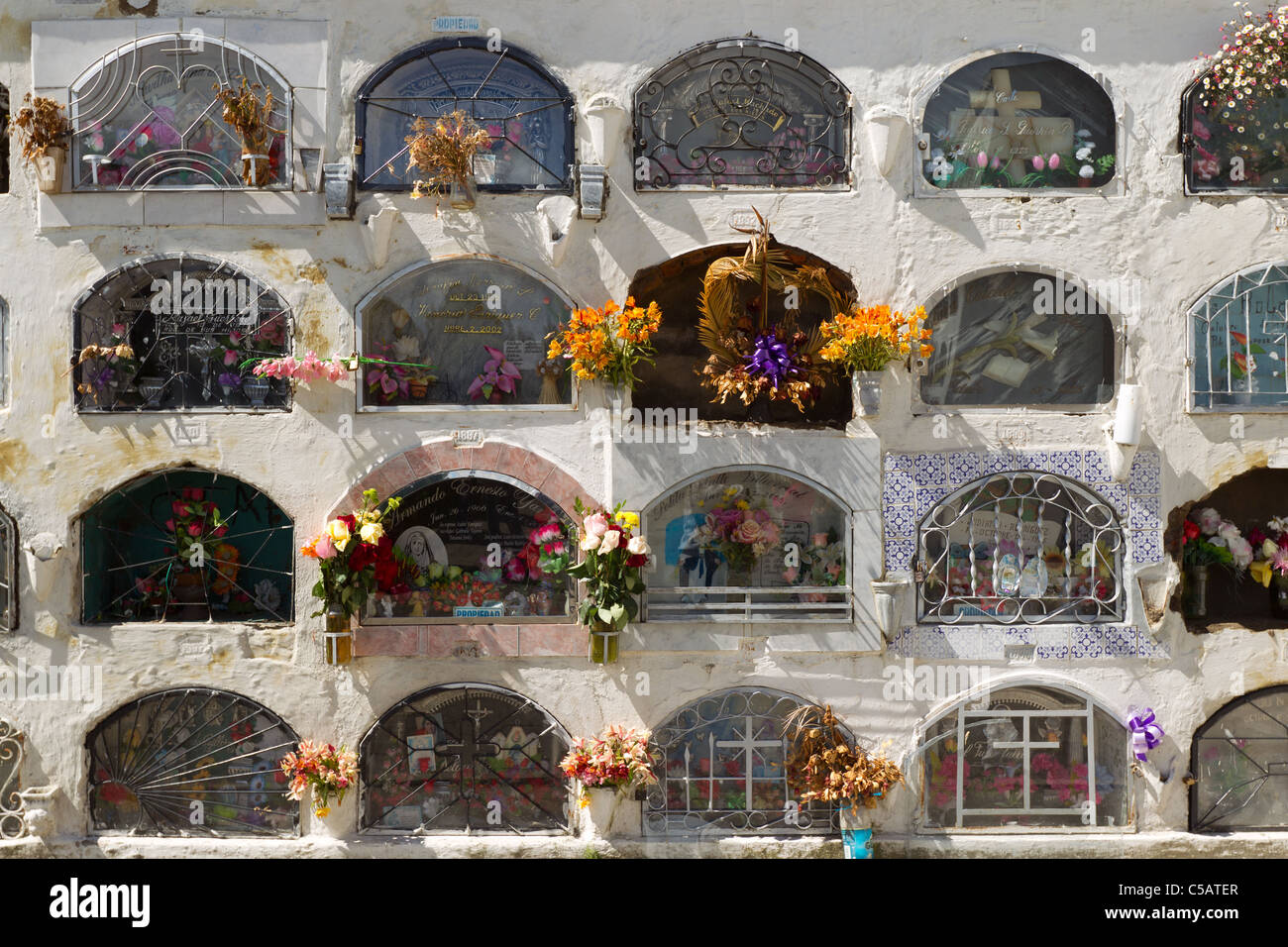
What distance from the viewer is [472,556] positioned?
8.24 m

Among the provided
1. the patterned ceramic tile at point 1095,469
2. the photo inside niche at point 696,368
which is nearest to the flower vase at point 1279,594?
the patterned ceramic tile at point 1095,469

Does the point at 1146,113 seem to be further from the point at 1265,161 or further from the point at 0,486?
the point at 0,486

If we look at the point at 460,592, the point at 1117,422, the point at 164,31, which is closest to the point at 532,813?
the point at 460,592

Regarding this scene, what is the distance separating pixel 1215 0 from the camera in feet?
26.8

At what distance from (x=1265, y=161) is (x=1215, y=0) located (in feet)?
4.06

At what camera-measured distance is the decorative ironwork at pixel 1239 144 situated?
8164mm

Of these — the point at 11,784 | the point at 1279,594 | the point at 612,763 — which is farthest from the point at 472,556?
the point at 1279,594

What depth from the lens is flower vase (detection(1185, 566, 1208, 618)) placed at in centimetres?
828

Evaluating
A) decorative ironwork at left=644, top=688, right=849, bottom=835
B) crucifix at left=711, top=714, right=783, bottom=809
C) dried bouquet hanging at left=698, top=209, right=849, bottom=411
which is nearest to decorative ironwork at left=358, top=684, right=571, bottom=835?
decorative ironwork at left=644, top=688, right=849, bottom=835

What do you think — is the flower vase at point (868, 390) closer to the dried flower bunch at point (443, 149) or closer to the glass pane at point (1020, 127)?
the glass pane at point (1020, 127)

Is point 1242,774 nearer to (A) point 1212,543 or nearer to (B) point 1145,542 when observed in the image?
(A) point 1212,543

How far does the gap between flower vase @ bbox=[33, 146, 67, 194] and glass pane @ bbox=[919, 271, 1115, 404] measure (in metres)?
6.44

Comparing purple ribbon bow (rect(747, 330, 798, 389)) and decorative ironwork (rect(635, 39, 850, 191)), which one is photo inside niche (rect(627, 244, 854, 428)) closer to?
purple ribbon bow (rect(747, 330, 798, 389))

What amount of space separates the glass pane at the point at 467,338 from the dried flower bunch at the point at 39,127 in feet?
8.33
